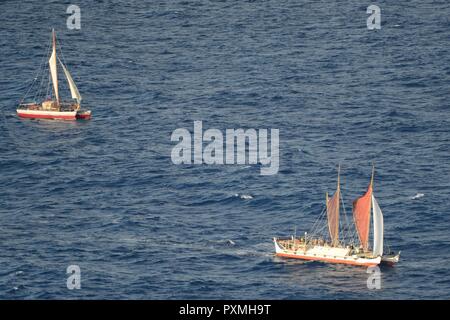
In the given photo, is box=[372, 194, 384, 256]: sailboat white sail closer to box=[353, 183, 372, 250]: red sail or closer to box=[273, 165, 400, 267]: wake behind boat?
box=[273, 165, 400, 267]: wake behind boat

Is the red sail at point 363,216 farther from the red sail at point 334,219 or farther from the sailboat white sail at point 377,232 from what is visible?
the sailboat white sail at point 377,232

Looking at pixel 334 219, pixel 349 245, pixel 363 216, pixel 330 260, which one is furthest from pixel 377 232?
pixel 334 219

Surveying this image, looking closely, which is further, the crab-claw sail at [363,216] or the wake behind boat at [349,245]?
the crab-claw sail at [363,216]

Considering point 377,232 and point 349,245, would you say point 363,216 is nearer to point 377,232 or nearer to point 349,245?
point 349,245

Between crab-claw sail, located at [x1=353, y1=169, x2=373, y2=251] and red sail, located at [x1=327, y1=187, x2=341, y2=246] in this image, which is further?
red sail, located at [x1=327, y1=187, x2=341, y2=246]

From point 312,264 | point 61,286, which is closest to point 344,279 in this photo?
point 312,264

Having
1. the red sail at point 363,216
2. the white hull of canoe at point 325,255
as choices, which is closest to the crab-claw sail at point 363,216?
the red sail at point 363,216

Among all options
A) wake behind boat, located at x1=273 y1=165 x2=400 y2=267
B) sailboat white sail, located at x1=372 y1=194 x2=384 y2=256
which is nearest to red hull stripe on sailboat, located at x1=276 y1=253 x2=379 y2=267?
wake behind boat, located at x1=273 y1=165 x2=400 y2=267
